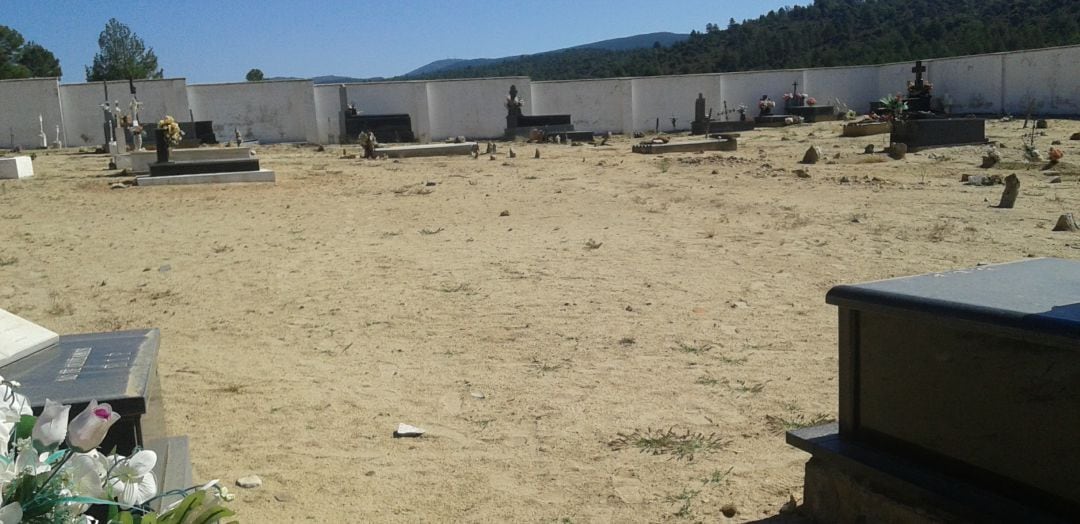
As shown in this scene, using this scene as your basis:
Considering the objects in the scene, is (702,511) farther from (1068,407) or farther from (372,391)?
(372,391)

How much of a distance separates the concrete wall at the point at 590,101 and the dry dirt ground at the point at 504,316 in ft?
74.3

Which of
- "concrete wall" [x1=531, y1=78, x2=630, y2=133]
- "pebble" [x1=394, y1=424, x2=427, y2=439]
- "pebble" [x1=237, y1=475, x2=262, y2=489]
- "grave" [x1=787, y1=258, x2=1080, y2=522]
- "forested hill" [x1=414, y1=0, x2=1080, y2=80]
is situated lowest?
"pebble" [x1=394, y1=424, x2=427, y2=439]

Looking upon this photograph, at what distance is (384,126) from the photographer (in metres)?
31.9

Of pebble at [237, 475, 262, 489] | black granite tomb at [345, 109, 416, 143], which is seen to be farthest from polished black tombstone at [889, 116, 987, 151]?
black granite tomb at [345, 109, 416, 143]

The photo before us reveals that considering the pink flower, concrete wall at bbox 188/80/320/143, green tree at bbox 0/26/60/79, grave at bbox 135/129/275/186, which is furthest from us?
green tree at bbox 0/26/60/79

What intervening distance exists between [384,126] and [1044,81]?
879 inches

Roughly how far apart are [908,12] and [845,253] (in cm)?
8617

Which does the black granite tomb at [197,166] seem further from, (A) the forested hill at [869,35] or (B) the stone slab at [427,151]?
(A) the forested hill at [869,35]

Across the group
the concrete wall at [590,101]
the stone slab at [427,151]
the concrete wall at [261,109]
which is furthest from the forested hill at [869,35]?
the stone slab at [427,151]

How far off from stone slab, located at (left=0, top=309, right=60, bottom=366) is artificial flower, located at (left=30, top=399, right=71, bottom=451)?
160cm

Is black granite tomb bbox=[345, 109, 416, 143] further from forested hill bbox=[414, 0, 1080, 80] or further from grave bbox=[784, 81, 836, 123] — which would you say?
forested hill bbox=[414, 0, 1080, 80]

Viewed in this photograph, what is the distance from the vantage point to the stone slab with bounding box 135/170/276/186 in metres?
15.6

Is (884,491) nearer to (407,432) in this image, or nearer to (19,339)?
(407,432)

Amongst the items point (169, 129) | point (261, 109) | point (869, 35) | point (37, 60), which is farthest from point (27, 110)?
point (869, 35)
